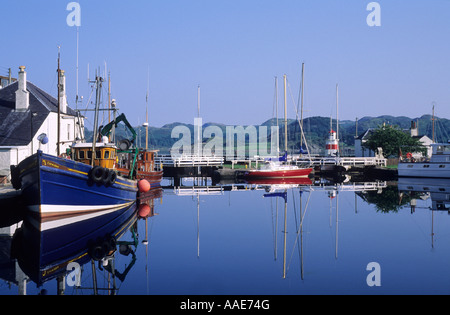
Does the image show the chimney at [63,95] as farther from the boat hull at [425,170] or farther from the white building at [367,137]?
the white building at [367,137]

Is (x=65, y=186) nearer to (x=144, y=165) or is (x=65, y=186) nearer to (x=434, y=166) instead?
(x=144, y=165)

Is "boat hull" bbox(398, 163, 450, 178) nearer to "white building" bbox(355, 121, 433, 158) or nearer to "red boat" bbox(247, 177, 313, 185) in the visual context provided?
"red boat" bbox(247, 177, 313, 185)

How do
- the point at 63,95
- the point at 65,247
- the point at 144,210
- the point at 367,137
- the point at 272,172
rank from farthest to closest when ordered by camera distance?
the point at 367,137 < the point at 272,172 < the point at 63,95 < the point at 144,210 < the point at 65,247

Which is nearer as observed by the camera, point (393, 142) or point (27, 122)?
point (27, 122)

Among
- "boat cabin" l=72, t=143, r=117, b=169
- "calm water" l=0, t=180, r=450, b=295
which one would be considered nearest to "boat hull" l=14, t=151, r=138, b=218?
"calm water" l=0, t=180, r=450, b=295

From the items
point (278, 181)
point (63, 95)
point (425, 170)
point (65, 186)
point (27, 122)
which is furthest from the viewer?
point (425, 170)

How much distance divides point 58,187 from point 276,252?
1053 cm

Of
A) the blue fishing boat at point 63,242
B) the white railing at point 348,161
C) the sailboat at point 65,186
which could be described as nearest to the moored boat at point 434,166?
the white railing at point 348,161

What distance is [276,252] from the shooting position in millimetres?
17328

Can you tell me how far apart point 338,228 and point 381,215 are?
19.4 feet

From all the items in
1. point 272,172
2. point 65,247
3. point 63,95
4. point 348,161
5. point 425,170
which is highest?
point 63,95

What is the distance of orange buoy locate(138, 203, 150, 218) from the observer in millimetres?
27253

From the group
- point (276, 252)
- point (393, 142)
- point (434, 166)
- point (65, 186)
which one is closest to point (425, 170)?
point (434, 166)
